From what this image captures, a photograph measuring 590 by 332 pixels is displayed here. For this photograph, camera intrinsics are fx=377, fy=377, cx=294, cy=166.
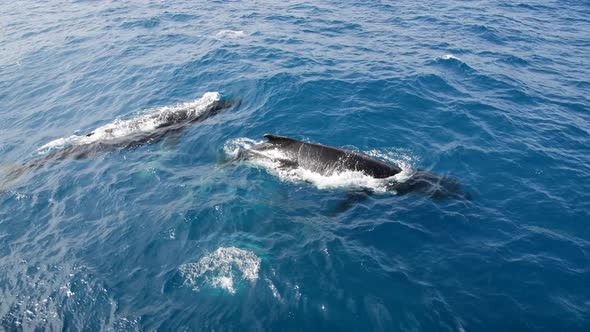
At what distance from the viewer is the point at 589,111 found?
81.1 feet

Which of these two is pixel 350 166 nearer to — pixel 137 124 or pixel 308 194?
pixel 308 194

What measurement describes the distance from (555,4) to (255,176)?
49.5 metres

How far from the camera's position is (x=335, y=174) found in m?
19.2

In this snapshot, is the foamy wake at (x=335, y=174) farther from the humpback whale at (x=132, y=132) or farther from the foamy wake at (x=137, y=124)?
the foamy wake at (x=137, y=124)

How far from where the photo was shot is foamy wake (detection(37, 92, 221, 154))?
82.5ft

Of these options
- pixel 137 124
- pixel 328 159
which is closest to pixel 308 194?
pixel 328 159

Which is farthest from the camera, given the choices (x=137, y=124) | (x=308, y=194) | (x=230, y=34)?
(x=230, y=34)

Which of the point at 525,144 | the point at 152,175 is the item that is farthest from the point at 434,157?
the point at 152,175

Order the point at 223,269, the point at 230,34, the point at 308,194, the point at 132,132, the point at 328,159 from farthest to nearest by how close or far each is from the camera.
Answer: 1. the point at 230,34
2. the point at 132,132
3. the point at 328,159
4. the point at 308,194
5. the point at 223,269

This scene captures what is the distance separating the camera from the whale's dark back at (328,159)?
1903 centimetres

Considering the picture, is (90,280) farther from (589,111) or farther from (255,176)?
(589,111)

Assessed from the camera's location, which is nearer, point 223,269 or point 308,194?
Result: point 223,269

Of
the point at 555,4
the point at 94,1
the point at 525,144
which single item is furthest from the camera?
the point at 94,1

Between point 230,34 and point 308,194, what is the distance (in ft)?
96.9
